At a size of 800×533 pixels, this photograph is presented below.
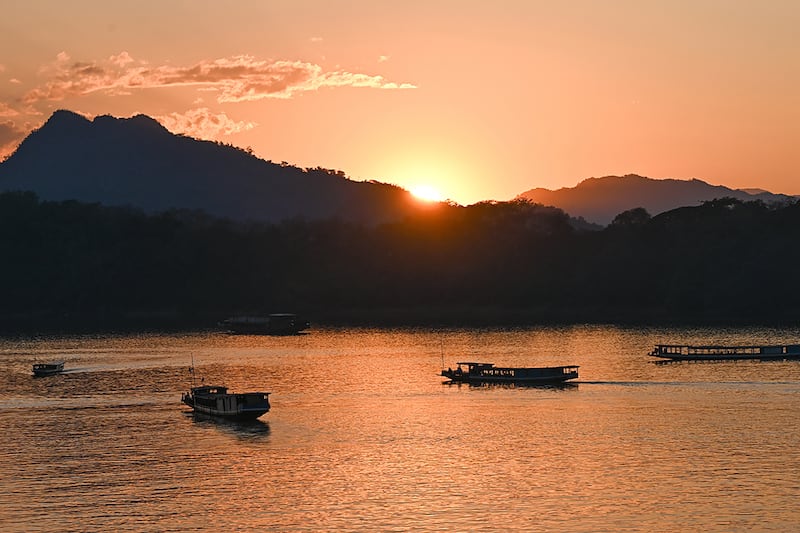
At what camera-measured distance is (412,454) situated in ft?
291

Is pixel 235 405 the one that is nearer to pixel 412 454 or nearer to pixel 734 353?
pixel 412 454

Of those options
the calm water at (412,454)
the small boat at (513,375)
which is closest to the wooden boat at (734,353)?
the calm water at (412,454)

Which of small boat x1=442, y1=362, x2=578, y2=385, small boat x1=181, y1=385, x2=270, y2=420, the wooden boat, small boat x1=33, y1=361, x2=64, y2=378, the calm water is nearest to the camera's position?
the calm water

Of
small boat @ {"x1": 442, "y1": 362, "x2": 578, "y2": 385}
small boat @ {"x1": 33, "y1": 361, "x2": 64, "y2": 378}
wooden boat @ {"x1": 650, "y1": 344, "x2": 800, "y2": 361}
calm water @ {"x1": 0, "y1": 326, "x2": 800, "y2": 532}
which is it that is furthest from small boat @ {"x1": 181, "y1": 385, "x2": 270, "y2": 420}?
wooden boat @ {"x1": 650, "y1": 344, "x2": 800, "y2": 361}

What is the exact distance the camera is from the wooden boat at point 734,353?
151 meters

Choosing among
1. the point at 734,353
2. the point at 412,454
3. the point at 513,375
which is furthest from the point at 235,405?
the point at 734,353

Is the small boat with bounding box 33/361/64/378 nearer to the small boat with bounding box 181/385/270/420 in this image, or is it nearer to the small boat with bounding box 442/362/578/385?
the small boat with bounding box 181/385/270/420

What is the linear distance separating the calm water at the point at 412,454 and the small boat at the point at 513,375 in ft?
9.93

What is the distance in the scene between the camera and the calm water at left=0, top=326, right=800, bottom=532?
6919 centimetres

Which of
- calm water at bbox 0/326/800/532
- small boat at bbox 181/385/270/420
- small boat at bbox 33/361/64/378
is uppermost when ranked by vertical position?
small boat at bbox 33/361/64/378

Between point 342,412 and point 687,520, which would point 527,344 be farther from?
point 687,520

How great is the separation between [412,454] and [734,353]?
7872 cm

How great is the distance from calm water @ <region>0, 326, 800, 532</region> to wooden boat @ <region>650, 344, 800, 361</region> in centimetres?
357

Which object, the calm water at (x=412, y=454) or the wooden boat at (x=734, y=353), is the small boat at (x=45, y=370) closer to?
the calm water at (x=412, y=454)
